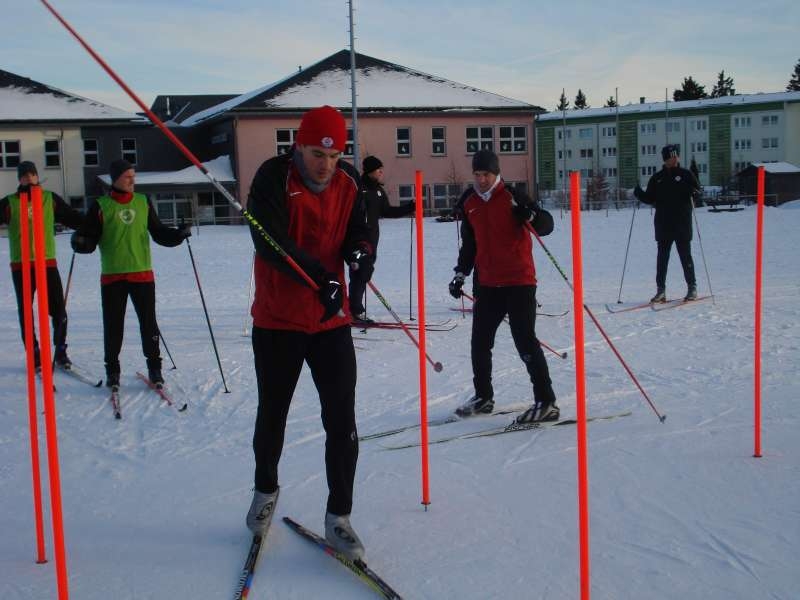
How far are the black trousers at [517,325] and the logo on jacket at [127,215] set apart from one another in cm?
273

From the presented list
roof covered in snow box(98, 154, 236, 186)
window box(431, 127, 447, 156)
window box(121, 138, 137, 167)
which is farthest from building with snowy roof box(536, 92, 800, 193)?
window box(121, 138, 137, 167)

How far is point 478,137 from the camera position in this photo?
39.6 metres

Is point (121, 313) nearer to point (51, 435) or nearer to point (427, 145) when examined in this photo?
point (51, 435)

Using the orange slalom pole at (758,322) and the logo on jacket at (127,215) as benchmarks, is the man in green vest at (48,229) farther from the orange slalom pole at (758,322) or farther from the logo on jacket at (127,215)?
the orange slalom pole at (758,322)

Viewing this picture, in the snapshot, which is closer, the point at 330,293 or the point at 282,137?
the point at 330,293

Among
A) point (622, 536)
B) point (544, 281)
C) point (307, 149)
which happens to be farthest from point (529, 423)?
point (544, 281)

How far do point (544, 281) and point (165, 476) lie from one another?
10122 mm

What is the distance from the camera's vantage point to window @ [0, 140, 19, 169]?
35.6 metres

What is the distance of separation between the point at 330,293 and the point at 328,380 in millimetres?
443

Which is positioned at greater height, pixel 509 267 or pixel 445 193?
pixel 445 193

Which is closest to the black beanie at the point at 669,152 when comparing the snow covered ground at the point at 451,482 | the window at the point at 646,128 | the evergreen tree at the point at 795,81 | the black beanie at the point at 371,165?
the snow covered ground at the point at 451,482

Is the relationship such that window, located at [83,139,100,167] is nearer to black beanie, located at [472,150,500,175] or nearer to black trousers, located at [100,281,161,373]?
black trousers, located at [100,281,161,373]

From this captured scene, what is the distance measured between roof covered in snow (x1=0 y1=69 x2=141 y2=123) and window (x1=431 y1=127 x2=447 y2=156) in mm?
13122

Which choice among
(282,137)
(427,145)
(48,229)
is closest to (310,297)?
(48,229)
